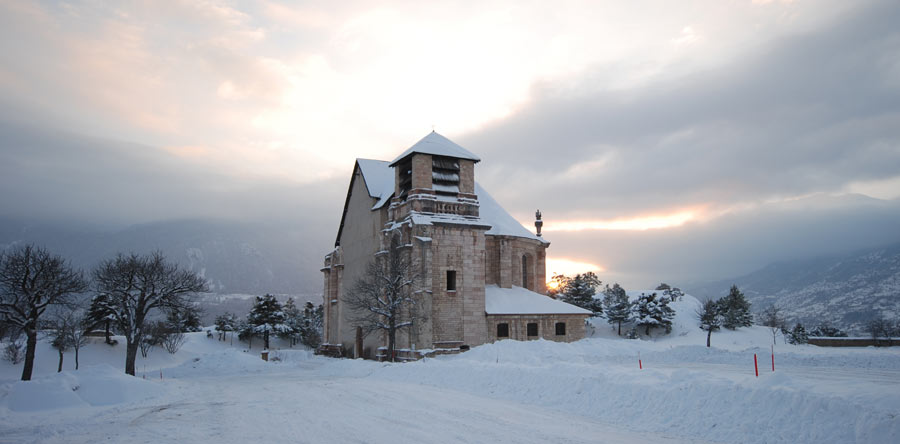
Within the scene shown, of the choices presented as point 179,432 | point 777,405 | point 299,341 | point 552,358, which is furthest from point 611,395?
point 299,341

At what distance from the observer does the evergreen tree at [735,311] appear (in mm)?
58500

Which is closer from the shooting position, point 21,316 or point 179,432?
point 179,432

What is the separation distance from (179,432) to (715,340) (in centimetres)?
5273

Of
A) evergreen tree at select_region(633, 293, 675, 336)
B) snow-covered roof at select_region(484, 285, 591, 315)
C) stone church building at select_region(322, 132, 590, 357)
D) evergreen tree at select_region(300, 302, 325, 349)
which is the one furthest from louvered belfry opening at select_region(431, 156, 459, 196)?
evergreen tree at select_region(633, 293, 675, 336)

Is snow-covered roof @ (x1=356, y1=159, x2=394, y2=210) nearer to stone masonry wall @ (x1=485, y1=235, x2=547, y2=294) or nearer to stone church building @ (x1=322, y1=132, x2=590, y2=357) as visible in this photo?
stone church building @ (x1=322, y1=132, x2=590, y2=357)

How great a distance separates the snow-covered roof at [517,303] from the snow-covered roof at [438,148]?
9.83 metres

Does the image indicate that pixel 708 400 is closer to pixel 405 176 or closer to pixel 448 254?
pixel 448 254

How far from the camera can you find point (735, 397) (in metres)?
11.7

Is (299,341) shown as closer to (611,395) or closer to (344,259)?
(344,259)

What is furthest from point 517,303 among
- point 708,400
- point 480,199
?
point 708,400

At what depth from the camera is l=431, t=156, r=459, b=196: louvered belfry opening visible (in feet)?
126

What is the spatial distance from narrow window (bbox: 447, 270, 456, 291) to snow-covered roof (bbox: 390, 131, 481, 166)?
7941mm

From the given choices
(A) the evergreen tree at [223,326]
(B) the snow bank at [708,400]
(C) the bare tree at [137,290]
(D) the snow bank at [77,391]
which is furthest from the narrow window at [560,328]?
(A) the evergreen tree at [223,326]

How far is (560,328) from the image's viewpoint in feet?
129
